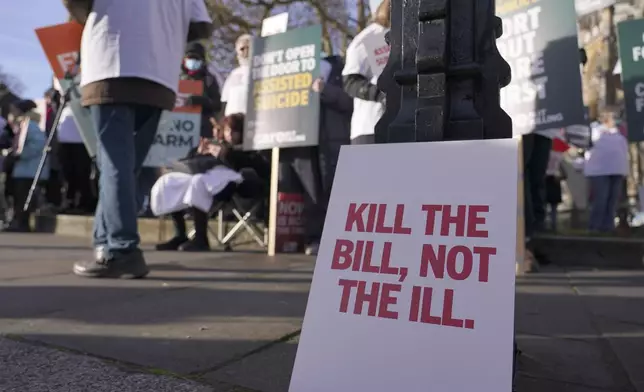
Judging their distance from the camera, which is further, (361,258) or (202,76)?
(202,76)

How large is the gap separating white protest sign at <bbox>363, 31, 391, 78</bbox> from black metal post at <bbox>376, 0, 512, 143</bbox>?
99.6 inches

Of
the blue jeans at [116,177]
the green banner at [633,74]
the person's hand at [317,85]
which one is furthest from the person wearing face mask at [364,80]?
the green banner at [633,74]

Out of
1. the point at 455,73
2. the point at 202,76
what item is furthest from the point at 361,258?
the point at 202,76

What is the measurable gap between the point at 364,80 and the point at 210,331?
7.90 ft

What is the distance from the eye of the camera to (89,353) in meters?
2.01

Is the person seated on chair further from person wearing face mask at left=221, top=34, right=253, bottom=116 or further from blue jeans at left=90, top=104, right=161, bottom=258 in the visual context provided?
blue jeans at left=90, top=104, right=161, bottom=258

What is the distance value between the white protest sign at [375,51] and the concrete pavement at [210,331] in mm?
1515

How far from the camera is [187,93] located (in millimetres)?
7086

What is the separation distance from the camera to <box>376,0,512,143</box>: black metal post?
65.7 inches

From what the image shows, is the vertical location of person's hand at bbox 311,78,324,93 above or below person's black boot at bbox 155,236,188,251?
above

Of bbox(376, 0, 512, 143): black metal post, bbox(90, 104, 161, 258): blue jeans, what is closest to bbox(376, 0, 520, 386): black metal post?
bbox(376, 0, 512, 143): black metal post

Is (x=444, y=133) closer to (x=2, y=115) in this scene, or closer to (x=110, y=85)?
(x=110, y=85)

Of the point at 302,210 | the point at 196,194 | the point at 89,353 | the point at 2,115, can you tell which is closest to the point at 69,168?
the point at 2,115

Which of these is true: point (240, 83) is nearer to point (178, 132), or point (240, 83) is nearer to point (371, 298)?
point (178, 132)
